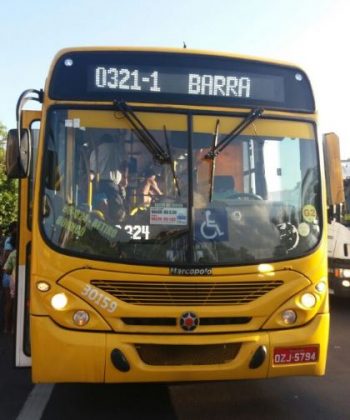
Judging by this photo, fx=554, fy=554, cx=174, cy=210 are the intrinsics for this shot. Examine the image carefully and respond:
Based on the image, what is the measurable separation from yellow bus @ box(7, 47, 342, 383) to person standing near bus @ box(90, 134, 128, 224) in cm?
1

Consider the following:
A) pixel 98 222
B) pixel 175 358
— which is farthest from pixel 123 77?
pixel 175 358

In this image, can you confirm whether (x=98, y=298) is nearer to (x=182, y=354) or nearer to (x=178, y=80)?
Answer: (x=182, y=354)

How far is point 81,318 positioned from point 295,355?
1.70m

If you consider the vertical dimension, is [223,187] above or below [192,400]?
above

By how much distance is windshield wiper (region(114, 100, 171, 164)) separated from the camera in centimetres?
454

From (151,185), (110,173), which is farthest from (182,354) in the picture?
(110,173)

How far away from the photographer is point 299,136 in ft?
15.9

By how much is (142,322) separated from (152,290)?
0.26m

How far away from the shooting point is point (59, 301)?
4.23 metres

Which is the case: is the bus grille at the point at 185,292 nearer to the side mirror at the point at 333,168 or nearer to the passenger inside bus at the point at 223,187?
the passenger inside bus at the point at 223,187

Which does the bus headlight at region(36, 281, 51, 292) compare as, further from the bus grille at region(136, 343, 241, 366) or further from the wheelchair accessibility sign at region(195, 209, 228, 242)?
the wheelchair accessibility sign at region(195, 209, 228, 242)

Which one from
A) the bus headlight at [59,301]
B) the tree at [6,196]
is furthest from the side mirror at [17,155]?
the tree at [6,196]

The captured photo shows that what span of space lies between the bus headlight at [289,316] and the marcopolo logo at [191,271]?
684 mm

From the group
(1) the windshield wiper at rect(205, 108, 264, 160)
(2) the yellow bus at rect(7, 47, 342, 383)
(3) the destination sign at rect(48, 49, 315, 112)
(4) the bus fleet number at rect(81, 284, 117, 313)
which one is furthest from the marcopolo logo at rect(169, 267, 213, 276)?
(3) the destination sign at rect(48, 49, 315, 112)
